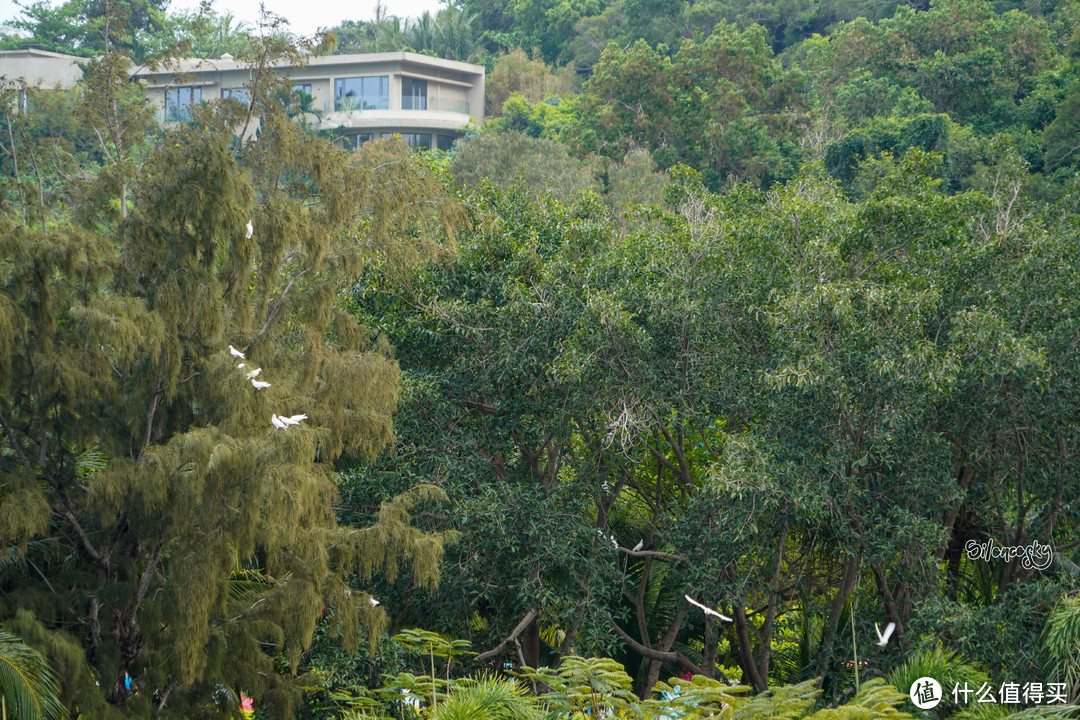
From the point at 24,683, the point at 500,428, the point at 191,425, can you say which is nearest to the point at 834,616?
the point at 500,428

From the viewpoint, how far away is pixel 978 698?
280 inches

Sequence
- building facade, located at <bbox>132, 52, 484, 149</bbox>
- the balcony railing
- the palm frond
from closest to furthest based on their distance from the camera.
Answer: the palm frond < building facade, located at <bbox>132, 52, 484, 149</bbox> < the balcony railing

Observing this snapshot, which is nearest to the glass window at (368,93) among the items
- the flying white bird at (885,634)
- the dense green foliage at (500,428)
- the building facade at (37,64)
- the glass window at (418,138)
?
the glass window at (418,138)

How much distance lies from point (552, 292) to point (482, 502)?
1892mm

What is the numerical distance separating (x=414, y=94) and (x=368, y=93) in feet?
7.06

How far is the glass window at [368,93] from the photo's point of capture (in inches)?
1700

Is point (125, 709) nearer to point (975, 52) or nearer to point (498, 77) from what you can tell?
point (975, 52)

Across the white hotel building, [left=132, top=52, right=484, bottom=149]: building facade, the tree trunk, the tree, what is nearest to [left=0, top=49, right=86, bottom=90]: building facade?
the white hotel building

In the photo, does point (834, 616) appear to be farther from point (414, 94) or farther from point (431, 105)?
point (431, 105)

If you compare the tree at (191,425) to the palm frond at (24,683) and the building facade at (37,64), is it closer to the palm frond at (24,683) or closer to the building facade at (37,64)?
the palm frond at (24,683)

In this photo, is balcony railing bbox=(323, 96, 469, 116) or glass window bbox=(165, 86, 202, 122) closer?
glass window bbox=(165, 86, 202, 122)

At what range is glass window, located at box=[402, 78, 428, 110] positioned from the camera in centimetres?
4394

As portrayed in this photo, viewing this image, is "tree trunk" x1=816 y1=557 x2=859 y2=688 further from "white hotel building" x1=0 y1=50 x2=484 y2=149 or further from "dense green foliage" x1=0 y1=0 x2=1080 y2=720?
"white hotel building" x1=0 y1=50 x2=484 y2=149

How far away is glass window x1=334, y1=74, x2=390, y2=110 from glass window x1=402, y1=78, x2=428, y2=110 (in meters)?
0.90
